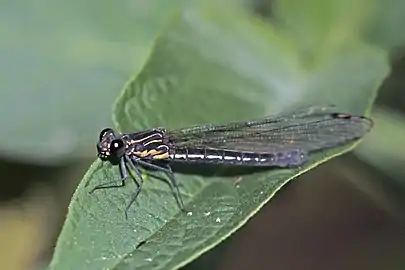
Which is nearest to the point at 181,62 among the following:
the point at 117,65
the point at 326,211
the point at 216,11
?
the point at 216,11

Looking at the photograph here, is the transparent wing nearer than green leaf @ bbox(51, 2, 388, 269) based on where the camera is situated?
No

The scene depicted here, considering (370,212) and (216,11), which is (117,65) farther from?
(370,212)

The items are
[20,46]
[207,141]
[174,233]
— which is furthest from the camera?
[20,46]

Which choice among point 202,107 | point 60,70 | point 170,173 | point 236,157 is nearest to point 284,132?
point 236,157

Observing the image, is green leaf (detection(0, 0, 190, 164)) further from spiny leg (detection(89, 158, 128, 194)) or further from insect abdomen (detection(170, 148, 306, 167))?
spiny leg (detection(89, 158, 128, 194))

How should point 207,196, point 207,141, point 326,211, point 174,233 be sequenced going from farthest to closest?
point 326,211
point 207,141
point 207,196
point 174,233

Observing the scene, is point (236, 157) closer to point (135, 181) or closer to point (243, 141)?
point (243, 141)

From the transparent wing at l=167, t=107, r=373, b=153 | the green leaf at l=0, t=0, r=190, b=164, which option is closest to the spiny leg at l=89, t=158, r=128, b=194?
the transparent wing at l=167, t=107, r=373, b=153
